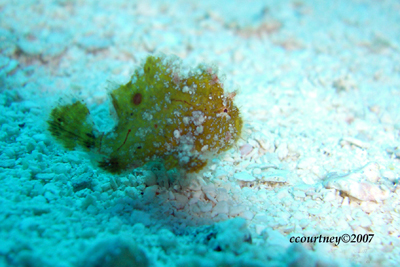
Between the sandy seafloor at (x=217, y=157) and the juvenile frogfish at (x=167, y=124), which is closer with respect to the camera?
the sandy seafloor at (x=217, y=157)

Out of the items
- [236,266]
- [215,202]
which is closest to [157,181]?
[215,202]

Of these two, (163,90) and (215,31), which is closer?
(163,90)

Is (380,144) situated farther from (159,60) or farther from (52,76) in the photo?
(52,76)

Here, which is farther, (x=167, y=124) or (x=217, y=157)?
(x=217, y=157)

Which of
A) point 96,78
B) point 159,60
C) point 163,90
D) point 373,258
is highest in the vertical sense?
point 96,78
